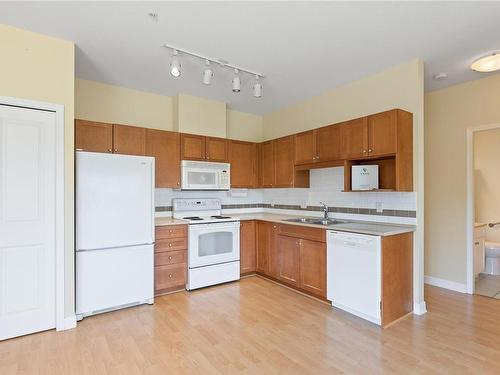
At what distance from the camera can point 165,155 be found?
3875mm

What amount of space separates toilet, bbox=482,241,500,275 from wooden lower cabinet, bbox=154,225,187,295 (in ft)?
14.8

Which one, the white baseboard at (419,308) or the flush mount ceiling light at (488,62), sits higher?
the flush mount ceiling light at (488,62)

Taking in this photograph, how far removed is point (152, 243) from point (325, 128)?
8.39 ft

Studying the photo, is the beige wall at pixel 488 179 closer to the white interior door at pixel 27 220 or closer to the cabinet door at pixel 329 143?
the cabinet door at pixel 329 143

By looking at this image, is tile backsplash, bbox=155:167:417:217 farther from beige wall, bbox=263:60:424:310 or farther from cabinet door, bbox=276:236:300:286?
cabinet door, bbox=276:236:300:286

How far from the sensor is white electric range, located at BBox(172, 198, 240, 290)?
3.65 meters

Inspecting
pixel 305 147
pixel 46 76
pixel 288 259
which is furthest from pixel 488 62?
pixel 46 76

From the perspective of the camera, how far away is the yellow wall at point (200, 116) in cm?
414

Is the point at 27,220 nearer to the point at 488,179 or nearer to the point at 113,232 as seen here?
the point at 113,232

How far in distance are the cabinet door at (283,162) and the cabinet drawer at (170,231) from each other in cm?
163

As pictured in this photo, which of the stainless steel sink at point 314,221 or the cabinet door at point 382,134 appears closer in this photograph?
the cabinet door at point 382,134

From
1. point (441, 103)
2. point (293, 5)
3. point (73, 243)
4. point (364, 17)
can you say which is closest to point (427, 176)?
point (441, 103)

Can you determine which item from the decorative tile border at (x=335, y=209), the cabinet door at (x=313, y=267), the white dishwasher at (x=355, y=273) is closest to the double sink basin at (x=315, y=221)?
the decorative tile border at (x=335, y=209)

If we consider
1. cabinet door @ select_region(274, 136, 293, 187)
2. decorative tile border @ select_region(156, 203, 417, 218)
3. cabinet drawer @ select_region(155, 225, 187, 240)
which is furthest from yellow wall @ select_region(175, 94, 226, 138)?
cabinet drawer @ select_region(155, 225, 187, 240)
